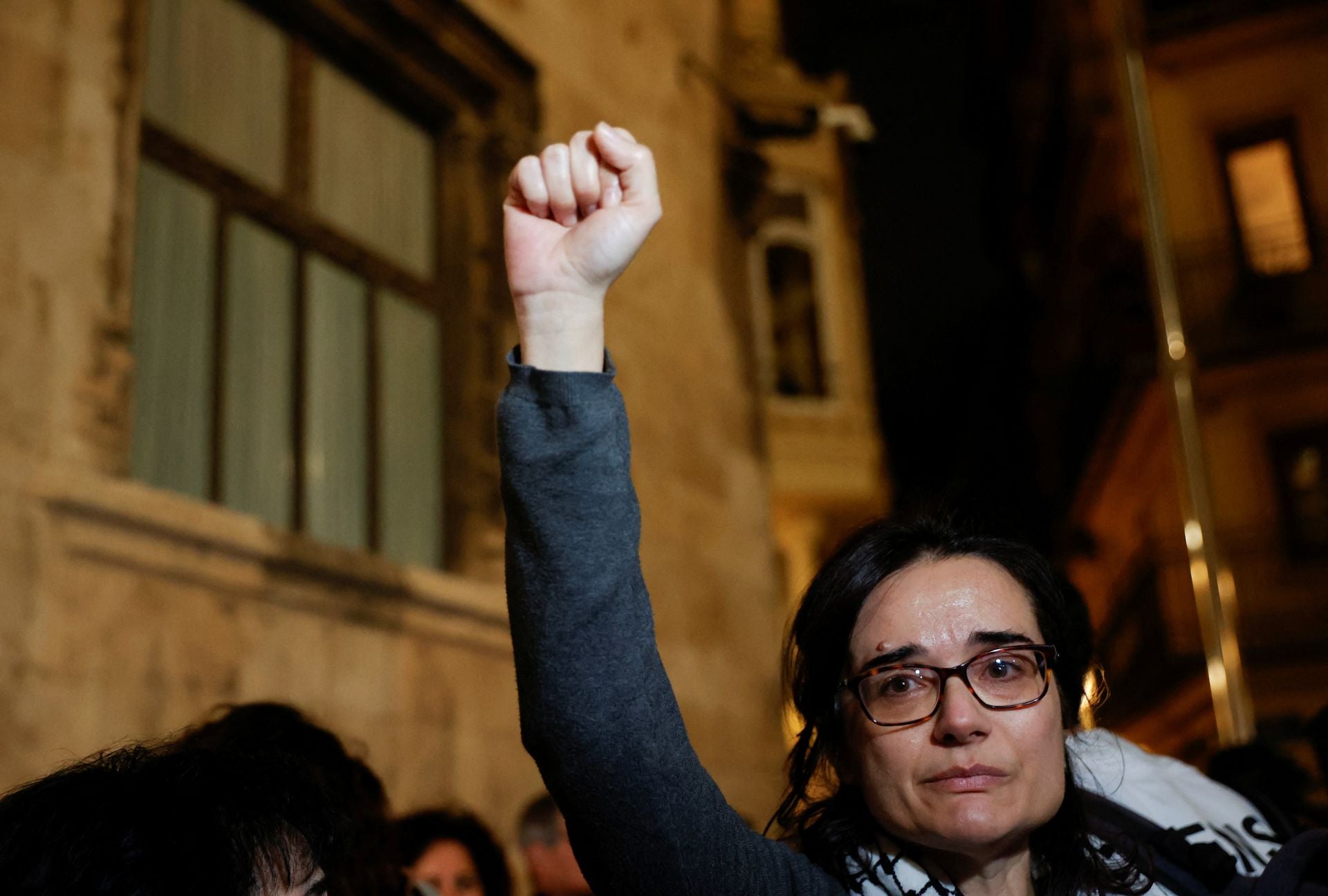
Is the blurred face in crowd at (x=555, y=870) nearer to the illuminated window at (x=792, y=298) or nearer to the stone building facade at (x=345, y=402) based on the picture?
the stone building facade at (x=345, y=402)

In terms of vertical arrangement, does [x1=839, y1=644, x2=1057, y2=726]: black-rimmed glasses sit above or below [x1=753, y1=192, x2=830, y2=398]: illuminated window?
below

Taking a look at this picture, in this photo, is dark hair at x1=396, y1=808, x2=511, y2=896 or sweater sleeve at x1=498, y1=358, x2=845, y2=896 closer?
sweater sleeve at x1=498, y1=358, x2=845, y2=896

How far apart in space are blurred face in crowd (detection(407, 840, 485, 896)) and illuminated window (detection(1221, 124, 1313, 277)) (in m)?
15.6

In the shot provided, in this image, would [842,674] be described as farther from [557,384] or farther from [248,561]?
[248,561]

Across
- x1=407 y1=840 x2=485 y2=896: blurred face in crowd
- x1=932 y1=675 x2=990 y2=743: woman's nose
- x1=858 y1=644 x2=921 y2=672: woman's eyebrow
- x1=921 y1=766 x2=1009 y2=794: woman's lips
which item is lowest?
x1=407 y1=840 x2=485 y2=896: blurred face in crowd

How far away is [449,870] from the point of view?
3.55 metres

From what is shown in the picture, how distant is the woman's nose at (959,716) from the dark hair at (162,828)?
0.81 metres

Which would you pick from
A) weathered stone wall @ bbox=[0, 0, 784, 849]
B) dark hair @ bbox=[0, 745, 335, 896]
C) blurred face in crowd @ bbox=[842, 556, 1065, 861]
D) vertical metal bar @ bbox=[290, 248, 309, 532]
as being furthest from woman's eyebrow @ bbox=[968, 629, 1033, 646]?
vertical metal bar @ bbox=[290, 248, 309, 532]

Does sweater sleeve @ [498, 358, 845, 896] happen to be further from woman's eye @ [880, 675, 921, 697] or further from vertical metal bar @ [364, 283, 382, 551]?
vertical metal bar @ [364, 283, 382, 551]

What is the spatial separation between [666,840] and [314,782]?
0.54m

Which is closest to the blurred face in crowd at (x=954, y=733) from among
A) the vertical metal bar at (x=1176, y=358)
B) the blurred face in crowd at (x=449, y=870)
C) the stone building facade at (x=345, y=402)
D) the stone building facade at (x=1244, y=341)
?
the blurred face in crowd at (x=449, y=870)

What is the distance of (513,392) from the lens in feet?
4.99

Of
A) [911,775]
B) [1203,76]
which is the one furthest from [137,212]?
[1203,76]

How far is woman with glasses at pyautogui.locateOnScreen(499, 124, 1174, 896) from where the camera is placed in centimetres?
147
